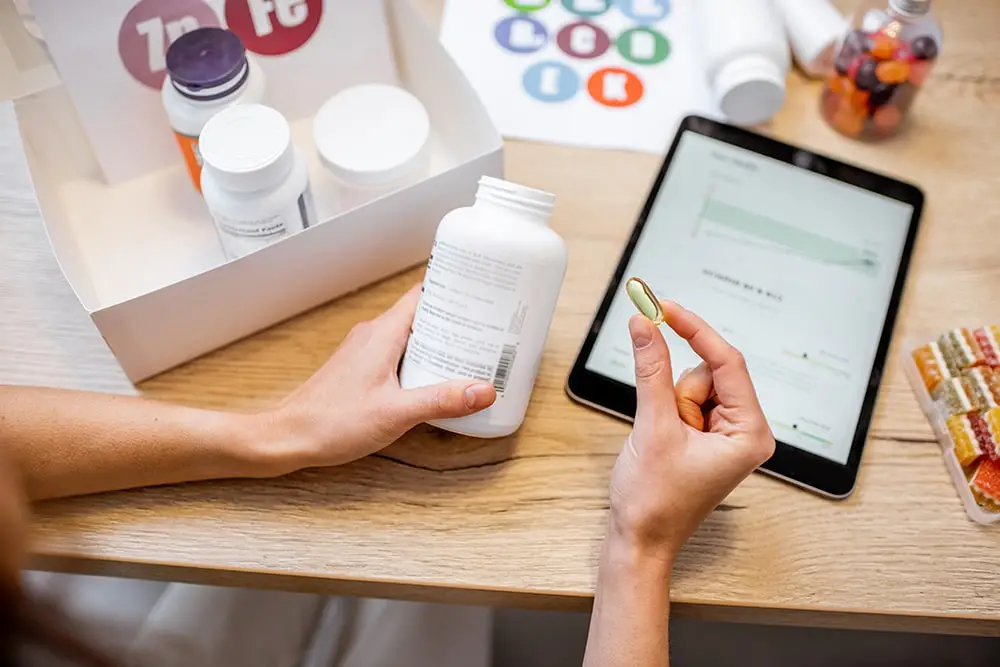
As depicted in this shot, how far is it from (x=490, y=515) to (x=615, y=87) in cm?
40

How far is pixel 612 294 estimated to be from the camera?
0.59 meters

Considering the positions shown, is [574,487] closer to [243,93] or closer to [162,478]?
[162,478]

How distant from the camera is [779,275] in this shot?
611 mm

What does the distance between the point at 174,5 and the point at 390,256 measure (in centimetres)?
24

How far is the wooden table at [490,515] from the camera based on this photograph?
19.3 inches

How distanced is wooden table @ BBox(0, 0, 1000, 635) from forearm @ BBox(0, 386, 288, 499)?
20 mm

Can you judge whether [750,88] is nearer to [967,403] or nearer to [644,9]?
[644,9]

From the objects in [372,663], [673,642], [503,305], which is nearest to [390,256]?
[503,305]

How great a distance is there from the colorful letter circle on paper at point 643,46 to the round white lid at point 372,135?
0.74 feet

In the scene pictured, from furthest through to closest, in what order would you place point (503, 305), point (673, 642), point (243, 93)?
point (673, 642) < point (243, 93) < point (503, 305)

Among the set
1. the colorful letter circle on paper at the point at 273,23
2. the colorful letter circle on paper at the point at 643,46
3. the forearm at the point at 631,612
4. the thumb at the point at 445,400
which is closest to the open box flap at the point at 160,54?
the colorful letter circle on paper at the point at 273,23

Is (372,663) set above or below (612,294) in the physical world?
below

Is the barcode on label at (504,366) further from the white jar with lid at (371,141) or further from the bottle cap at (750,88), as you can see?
the bottle cap at (750,88)

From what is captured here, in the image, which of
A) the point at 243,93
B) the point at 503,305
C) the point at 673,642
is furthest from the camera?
the point at 673,642
